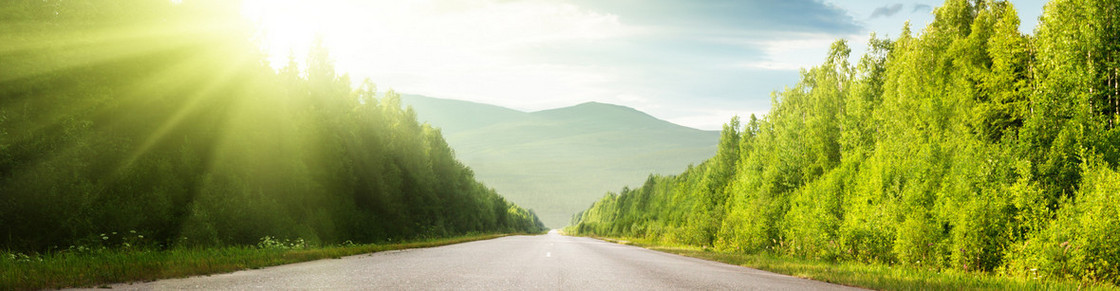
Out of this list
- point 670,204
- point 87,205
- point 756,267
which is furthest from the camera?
point 670,204

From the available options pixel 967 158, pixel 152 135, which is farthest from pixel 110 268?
pixel 967 158

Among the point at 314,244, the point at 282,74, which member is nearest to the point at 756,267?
the point at 314,244

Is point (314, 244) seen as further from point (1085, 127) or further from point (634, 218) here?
point (634, 218)

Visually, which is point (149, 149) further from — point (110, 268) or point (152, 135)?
point (110, 268)

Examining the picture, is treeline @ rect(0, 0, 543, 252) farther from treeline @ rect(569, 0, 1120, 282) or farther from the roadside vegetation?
treeline @ rect(569, 0, 1120, 282)

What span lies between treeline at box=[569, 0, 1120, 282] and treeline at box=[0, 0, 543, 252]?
22083 millimetres

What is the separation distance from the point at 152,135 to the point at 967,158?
85.2ft

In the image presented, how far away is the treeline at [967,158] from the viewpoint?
15.0 m

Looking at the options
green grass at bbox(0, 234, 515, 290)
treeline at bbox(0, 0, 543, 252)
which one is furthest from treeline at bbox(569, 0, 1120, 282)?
treeline at bbox(0, 0, 543, 252)

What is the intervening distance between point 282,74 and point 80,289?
2457 centimetres

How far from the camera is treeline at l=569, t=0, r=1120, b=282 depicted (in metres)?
15.0

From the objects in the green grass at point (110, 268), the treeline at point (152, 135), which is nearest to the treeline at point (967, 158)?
the green grass at point (110, 268)

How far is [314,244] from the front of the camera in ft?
75.4

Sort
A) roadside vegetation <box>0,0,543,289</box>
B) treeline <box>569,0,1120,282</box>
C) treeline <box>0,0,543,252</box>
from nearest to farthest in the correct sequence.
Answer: roadside vegetation <box>0,0,543,289</box>, treeline <box>0,0,543,252</box>, treeline <box>569,0,1120,282</box>
